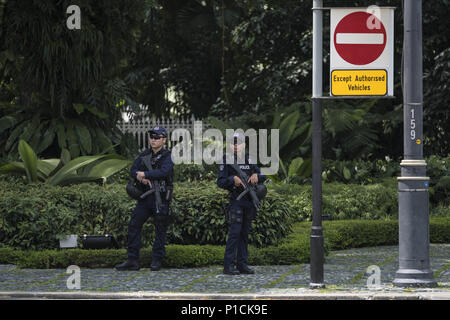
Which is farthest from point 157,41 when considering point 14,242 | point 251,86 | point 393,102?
point 14,242

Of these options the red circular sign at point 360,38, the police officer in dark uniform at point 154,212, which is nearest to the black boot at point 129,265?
the police officer in dark uniform at point 154,212

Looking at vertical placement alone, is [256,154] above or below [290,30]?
below

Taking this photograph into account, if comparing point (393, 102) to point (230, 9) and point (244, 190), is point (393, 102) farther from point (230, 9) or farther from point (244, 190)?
point (244, 190)

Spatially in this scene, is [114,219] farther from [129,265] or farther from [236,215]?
[236,215]

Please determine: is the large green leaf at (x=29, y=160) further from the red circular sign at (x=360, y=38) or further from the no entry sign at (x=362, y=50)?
the red circular sign at (x=360, y=38)

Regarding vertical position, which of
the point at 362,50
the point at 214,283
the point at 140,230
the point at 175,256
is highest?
the point at 362,50

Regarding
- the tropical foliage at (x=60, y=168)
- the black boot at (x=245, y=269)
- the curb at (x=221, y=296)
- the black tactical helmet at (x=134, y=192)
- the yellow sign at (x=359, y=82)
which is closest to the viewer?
the curb at (x=221, y=296)

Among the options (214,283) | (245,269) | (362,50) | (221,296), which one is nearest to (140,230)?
(245,269)

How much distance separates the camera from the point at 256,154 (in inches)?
791

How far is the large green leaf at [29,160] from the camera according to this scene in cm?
1519

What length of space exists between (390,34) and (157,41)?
832 inches

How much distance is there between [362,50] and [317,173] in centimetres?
153

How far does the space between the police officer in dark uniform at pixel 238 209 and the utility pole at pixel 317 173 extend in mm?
1364

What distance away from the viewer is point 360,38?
33.2 feet
